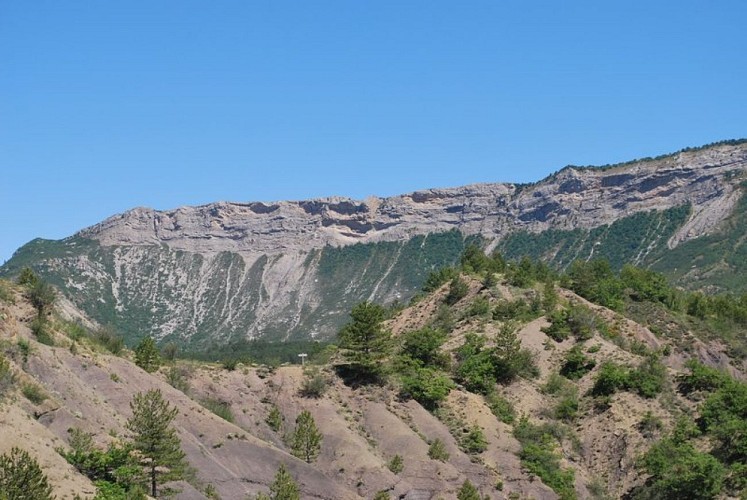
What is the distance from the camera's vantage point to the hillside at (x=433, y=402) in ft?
185

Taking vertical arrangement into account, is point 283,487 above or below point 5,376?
below

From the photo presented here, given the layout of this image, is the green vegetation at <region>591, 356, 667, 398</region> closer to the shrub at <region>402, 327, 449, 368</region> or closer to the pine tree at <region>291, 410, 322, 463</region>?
the shrub at <region>402, 327, 449, 368</region>

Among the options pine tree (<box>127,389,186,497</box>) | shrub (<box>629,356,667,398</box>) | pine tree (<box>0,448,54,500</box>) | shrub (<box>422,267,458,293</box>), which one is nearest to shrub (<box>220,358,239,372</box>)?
pine tree (<box>127,389,186,497</box>)

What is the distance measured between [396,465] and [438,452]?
327 cm

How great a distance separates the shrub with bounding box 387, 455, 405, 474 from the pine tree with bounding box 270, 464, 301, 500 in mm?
11629

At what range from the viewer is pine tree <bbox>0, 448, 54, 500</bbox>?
36.2 m

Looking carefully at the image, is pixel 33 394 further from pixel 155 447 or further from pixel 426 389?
pixel 426 389

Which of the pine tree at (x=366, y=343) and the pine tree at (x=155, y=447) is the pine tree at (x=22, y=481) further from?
the pine tree at (x=366, y=343)

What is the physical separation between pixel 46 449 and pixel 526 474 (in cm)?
3531

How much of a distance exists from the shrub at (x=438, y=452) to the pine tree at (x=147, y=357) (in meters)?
19.7

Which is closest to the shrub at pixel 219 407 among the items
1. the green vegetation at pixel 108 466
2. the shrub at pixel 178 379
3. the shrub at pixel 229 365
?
the shrub at pixel 178 379

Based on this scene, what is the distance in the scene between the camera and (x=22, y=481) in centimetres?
3672

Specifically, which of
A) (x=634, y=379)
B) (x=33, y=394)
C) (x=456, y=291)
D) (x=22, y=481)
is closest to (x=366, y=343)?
(x=456, y=291)

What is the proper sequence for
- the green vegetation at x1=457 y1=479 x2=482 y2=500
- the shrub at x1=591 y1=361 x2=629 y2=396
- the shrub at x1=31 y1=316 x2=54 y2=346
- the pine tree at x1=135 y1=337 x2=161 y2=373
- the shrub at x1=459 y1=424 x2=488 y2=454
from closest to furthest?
the shrub at x1=31 y1=316 x2=54 y2=346, the green vegetation at x1=457 y1=479 x2=482 y2=500, the pine tree at x1=135 y1=337 x2=161 y2=373, the shrub at x1=459 y1=424 x2=488 y2=454, the shrub at x1=591 y1=361 x2=629 y2=396
